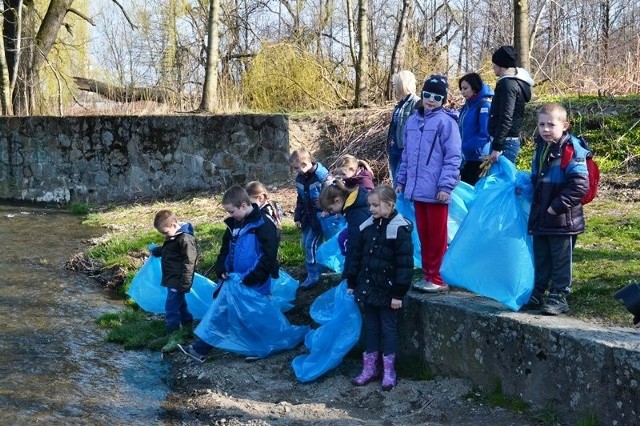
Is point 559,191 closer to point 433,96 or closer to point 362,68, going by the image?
point 433,96

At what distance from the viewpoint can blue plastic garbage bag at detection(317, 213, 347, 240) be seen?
6.67 meters

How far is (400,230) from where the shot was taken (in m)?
5.12

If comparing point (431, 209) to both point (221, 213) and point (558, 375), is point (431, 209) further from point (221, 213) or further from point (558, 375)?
point (221, 213)

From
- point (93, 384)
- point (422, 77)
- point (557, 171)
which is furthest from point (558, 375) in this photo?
point (422, 77)

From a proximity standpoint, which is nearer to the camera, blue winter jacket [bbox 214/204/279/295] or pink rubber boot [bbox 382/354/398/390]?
pink rubber boot [bbox 382/354/398/390]

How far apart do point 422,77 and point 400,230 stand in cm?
1104

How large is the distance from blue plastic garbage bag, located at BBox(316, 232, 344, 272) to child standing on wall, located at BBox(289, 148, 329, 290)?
0.32 ft

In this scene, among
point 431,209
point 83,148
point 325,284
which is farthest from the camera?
point 83,148

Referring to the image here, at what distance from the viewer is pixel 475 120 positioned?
642 centimetres

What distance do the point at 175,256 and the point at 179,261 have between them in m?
0.06

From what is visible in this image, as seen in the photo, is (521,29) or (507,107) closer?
(507,107)

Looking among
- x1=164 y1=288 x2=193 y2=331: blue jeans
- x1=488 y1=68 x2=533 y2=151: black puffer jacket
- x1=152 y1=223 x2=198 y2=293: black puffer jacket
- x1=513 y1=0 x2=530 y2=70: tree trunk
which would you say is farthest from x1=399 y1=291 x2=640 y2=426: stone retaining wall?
x1=513 y1=0 x2=530 y2=70: tree trunk

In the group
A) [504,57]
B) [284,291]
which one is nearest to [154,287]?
[284,291]

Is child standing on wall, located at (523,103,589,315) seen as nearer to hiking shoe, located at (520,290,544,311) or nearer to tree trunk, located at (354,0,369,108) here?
hiking shoe, located at (520,290,544,311)
